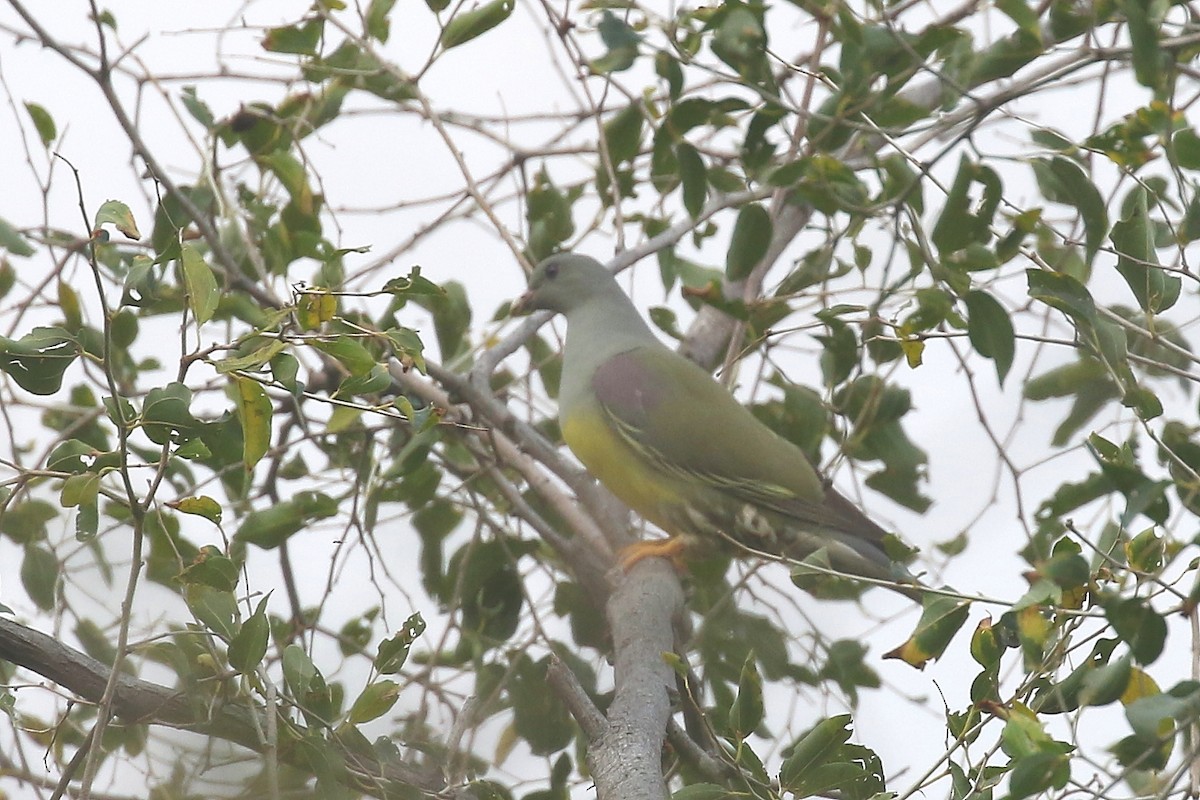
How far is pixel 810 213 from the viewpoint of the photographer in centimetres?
307

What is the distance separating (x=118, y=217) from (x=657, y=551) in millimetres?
1727

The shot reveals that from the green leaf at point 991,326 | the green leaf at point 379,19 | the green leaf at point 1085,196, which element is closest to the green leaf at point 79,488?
the green leaf at point 991,326

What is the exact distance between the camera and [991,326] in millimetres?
1510

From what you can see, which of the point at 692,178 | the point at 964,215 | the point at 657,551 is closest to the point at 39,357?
the point at 692,178

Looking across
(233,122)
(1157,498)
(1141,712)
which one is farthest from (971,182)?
(233,122)

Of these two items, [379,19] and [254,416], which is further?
[379,19]

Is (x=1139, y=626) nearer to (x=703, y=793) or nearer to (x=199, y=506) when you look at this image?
(x=703, y=793)

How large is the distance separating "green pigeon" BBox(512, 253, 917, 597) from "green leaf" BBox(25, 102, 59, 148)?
1196mm

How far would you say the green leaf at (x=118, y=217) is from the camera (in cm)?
149

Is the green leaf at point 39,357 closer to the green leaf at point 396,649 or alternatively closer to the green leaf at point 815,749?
the green leaf at point 396,649

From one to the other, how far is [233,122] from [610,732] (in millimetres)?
1613

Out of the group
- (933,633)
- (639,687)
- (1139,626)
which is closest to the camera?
(1139,626)

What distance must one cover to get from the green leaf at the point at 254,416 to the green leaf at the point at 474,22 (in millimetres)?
1163

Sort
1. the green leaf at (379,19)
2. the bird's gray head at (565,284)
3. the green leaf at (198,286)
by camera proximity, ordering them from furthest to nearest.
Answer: the bird's gray head at (565,284) < the green leaf at (379,19) < the green leaf at (198,286)
